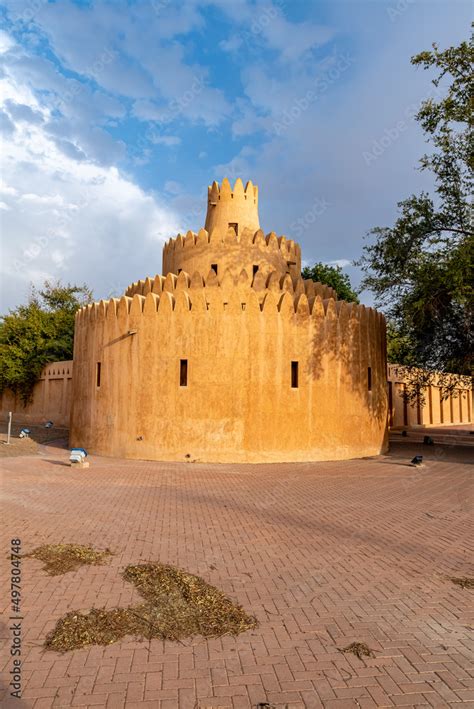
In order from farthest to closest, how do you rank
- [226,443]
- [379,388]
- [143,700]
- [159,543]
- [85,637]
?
[379,388], [226,443], [159,543], [85,637], [143,700]

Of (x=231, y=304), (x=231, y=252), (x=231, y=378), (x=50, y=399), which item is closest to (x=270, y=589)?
(x=231, y=378)

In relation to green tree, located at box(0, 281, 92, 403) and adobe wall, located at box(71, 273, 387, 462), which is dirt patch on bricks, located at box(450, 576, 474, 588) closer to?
adobe wall, located at box(71, 273, 387, 462)

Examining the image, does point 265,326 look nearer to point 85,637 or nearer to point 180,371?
point 180,371

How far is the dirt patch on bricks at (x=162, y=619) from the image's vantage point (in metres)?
4.07

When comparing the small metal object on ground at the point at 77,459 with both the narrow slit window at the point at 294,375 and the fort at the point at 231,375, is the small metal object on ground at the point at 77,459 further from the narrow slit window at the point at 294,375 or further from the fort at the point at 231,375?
the narrow slit window at the point at 294,375

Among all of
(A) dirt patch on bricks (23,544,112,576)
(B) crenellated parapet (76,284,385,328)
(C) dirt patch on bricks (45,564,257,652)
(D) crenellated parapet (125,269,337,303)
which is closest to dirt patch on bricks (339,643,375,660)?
(C) dirt patch on bricks (45,564,257,652)

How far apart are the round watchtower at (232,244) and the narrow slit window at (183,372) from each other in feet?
16.0

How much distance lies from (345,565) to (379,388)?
46.9 ft

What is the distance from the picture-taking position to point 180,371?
16.8 m

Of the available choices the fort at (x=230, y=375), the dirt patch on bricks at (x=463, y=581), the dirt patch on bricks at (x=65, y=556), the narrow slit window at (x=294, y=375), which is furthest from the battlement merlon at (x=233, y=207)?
the dirt patch on bricks at (x=463, y=581)

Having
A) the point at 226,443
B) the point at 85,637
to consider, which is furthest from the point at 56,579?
the point at 226,443

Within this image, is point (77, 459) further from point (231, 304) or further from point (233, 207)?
point (233, 207)

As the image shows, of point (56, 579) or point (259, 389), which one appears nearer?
point (56, 579)

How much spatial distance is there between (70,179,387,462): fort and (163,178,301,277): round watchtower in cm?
186
